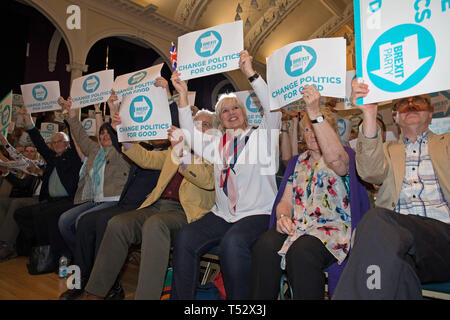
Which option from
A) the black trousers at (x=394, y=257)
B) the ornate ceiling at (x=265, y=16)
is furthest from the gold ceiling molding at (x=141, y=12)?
the black trousers at (x=394, y=257)

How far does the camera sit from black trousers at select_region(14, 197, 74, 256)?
2.95m

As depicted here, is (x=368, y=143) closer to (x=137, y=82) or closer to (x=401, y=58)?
(x=401, y=58)

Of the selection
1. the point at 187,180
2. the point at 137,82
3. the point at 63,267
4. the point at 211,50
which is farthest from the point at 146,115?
the point at 63,267

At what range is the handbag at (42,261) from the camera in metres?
2.83

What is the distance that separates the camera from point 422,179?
61.2 inches

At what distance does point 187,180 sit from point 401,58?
156 cm

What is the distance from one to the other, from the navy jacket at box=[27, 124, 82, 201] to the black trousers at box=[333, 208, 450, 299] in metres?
2.99

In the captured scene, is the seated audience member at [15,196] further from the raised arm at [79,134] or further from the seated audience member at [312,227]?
the seated audience member at [312,227]

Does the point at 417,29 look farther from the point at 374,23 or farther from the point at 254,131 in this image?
the point at 254,131

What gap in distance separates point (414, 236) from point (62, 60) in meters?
9.59

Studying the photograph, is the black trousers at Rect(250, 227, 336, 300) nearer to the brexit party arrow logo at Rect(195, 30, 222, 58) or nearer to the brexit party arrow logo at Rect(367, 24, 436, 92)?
the brexit party arrow logo at Rect(367, 24, 436, 92)

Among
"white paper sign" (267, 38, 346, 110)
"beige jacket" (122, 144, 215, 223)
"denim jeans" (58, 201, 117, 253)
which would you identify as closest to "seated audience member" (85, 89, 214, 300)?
"beige jacket" (122, 144, 215, 223)

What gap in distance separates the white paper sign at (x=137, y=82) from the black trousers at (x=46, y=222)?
1385 mm
